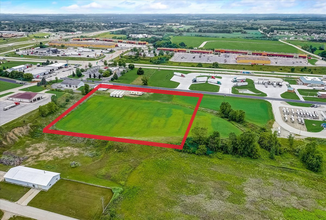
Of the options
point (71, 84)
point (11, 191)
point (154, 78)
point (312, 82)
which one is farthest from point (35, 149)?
point (312, 82)

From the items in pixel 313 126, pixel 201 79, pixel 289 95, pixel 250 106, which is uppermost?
pixel 201 79

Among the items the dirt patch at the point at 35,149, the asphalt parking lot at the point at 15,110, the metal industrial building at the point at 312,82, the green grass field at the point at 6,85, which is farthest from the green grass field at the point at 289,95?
the green grass field at the point at 6,85

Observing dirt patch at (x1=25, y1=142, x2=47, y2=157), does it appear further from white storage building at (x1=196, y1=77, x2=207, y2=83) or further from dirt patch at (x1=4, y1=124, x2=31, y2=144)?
white storage building at (x1=196, y1=77, x2=207, y2=83)

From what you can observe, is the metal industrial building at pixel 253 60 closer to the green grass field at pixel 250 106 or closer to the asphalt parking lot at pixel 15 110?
the green grass field at pixel 250 106

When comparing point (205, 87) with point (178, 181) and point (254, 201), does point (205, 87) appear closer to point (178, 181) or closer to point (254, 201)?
point (178, 181)

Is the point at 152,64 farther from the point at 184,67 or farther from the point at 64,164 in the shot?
the point at 64,164

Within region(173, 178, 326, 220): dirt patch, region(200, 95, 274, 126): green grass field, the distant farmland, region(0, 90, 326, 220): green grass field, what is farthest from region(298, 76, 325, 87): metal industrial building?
the distant farmland
